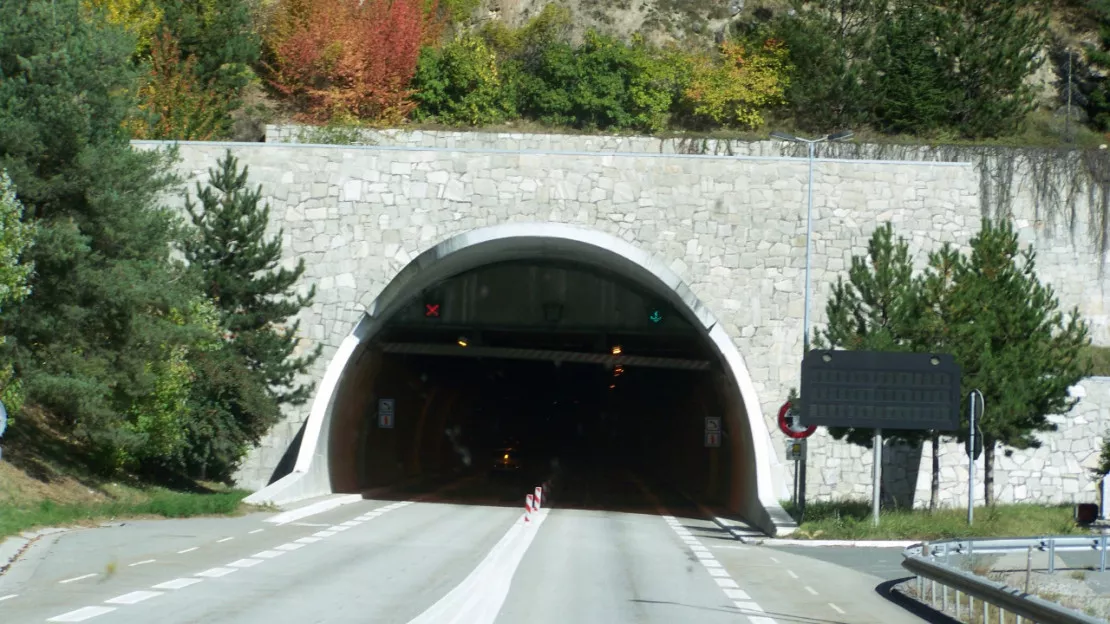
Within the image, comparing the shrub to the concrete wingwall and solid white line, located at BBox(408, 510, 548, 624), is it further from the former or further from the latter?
solid white line, located at BBox(408, 510, 548, 624)

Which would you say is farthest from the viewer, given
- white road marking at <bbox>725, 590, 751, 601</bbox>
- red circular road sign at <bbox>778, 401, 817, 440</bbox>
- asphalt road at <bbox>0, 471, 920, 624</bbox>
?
red circular road sign at <bbox>778, 401, 817, 440</bbox>

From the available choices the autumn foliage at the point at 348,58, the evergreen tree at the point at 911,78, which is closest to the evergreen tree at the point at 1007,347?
the evergreen tree at the point at 911,78

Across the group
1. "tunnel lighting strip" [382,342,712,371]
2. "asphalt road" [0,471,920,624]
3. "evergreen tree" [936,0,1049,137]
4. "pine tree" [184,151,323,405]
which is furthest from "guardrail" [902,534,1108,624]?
"evergreen tree" [936,0,1049,137]

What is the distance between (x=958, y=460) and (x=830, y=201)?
326 inches

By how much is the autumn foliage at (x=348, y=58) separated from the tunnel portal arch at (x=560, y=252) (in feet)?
65.3

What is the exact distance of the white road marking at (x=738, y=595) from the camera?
722 inches

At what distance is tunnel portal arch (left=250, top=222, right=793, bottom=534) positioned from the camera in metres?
36.7

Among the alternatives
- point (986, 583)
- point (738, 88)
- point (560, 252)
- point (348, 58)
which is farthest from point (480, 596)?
point (738, 88)

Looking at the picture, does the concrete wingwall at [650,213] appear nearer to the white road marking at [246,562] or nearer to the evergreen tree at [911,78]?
the white road marking at [246,562]

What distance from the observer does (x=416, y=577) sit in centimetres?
1912

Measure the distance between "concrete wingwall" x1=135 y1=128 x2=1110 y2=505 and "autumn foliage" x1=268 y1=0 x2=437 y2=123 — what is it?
19732 mm

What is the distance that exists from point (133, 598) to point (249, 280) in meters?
23.3

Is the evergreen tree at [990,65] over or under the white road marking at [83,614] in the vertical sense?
over

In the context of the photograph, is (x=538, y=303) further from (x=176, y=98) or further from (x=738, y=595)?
(x=738, y=595)
